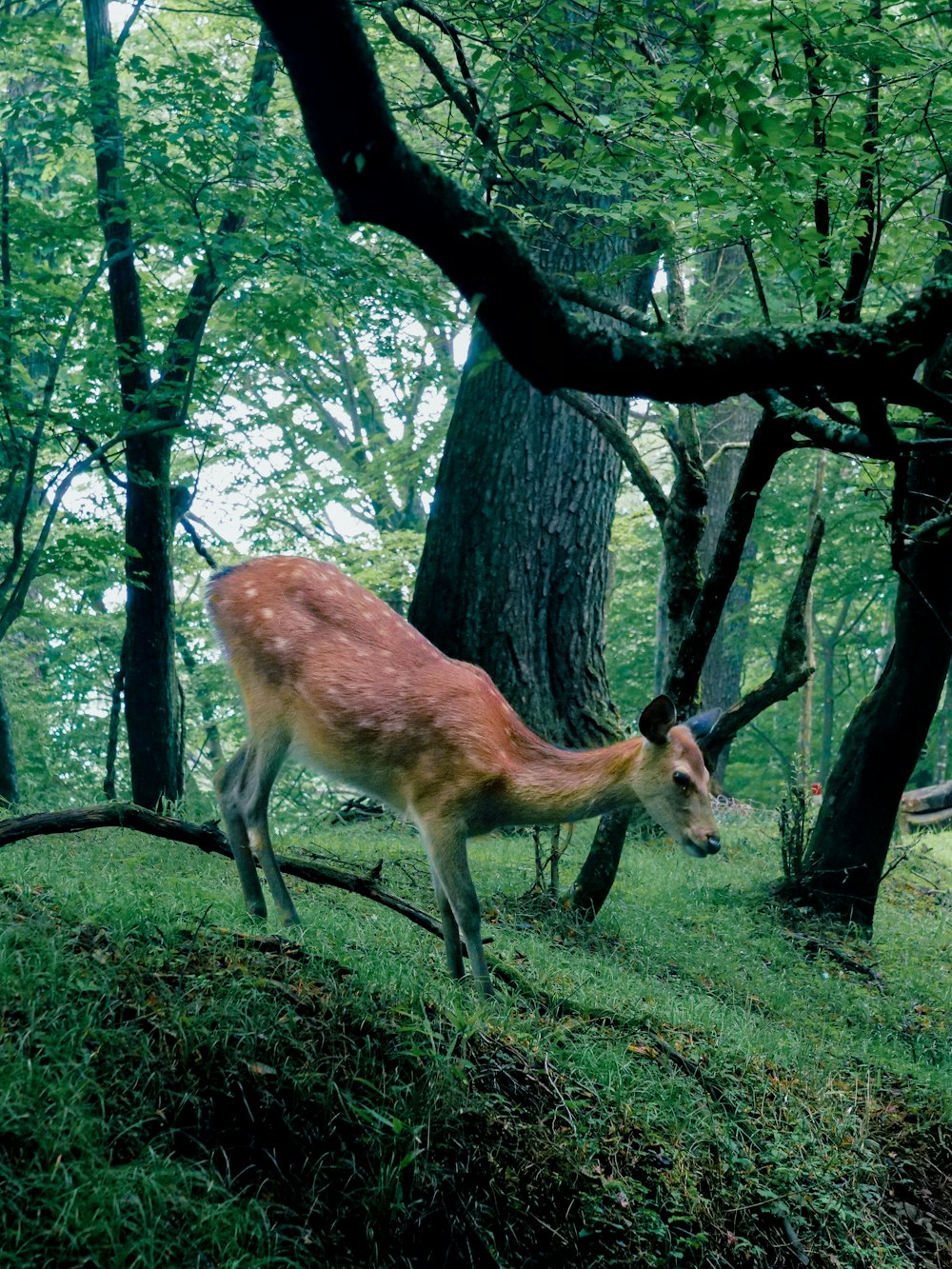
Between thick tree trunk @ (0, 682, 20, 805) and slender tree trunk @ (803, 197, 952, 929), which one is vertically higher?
slender tree trunk @ (803, 197, 952, 929)

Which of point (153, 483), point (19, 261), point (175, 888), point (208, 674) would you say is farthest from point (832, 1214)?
point (208, 674)

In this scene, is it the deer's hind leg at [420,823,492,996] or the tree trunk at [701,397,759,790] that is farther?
the tree trunk at [701,397,759,790]

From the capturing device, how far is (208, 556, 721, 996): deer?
5.32m

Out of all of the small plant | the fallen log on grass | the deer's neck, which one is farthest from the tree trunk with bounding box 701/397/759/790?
the deer's neck

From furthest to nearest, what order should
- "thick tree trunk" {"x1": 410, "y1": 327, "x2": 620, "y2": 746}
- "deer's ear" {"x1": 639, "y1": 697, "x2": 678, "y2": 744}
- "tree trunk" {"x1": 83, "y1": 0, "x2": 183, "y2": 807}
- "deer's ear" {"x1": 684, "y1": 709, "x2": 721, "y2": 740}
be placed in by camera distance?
"thick tree trunk" {"x1": 410, "y1": 327, "x2": 620, "y2": 746} → "tree trunk" {"x1": 83, "y1": 0, "x2": 183, "y2": 807} → "deer's ear" {"x1": 684, "y1": 709, "x2": 721, "y2": 740} → "deer's ear" {"x1": 639, "y1": 697, "x2": 678, "y2": 744}

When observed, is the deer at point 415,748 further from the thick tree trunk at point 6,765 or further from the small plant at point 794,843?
the thick tree trunk at point 6,765

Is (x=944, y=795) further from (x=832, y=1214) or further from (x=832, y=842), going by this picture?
(x=832, y=1214)

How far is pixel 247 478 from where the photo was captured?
21.0 metres

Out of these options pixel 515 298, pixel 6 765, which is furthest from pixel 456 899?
pixel 6 765

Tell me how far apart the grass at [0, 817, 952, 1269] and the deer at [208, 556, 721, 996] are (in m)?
0.46

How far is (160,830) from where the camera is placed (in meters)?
5.38

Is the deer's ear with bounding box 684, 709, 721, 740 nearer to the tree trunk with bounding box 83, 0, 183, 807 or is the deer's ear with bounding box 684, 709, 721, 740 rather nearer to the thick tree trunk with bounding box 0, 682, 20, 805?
the tree trunk with bounding box 83, 0, 183, 807

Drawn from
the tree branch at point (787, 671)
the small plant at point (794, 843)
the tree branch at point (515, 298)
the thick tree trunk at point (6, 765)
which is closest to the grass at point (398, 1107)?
the tree branch at point (787, 671)

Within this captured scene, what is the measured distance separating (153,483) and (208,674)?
30.0 feet
